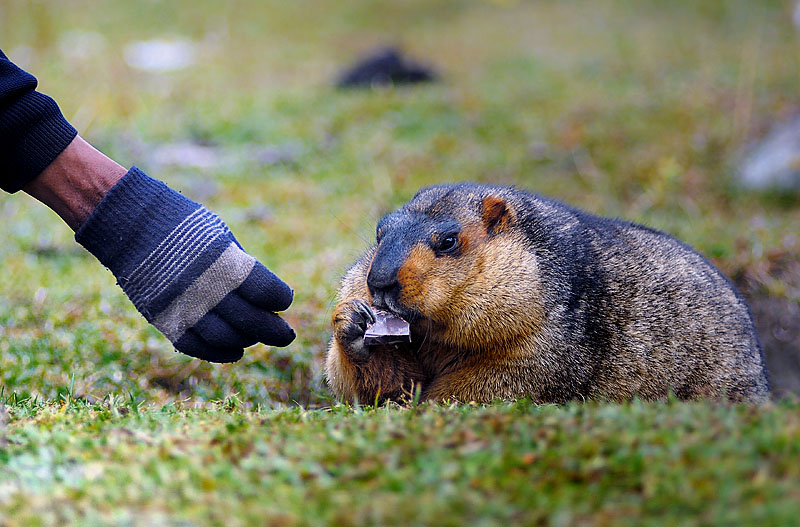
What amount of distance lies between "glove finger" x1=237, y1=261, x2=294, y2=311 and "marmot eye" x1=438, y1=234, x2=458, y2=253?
2.99 ft

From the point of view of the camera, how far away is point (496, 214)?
409cm

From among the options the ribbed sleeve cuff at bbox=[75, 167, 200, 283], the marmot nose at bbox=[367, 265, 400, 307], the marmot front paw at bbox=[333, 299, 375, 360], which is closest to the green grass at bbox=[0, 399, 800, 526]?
the marmot nose at bbox=[367, 265, 400, 307]

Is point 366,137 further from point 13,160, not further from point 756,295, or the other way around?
point 13,160

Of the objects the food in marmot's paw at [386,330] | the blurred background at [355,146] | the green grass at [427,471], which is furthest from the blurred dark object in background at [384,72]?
the green grass at [427,471]

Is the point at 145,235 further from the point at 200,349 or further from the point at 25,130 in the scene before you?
the point at 25,130

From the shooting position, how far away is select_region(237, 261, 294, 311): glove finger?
3.95 m

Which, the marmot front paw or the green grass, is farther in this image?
the marmot front paw

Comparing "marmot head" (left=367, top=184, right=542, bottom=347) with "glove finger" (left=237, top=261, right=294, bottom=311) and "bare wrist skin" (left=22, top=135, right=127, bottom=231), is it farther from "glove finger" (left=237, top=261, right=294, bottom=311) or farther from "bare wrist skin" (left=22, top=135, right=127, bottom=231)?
"bare wrist skin" (left=22, top=135, right=127, bottom=231)

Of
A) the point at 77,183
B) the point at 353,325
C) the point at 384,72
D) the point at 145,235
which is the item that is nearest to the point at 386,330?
the point at 353,325

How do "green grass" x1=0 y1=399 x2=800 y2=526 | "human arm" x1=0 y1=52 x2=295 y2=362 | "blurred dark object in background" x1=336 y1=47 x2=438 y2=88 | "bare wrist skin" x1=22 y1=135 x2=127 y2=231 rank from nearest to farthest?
1. "green grass" x1=0 y1=399 x2=800 y2=526
2. "human arm" x1=0 y1=52 x2=295 y2=362
3. "bare wrist skin" x1=22 y1=135 x2=127 y2=231
4. "blurred dark object in background" x1=336 y1=47 x2=438 y2=88

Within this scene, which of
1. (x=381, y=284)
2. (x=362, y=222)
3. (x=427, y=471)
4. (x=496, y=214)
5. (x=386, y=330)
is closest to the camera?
(x=427, y=471)

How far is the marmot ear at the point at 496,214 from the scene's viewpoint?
4074 millimetres

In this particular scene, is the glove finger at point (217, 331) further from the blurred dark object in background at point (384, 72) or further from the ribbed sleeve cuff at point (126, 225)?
the blurred dark object in background at point (384, 72)

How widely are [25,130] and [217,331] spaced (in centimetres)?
150
